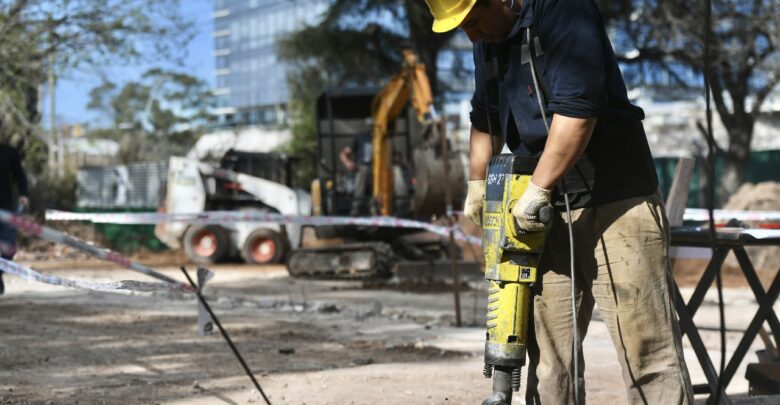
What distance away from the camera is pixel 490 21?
132 inches

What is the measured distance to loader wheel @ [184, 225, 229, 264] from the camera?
2048cm

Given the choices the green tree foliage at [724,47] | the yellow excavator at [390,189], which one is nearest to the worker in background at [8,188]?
the yellow excavator at [390,189]

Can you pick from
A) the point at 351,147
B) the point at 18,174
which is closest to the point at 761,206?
the point at 351,147

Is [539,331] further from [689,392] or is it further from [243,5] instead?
[243,5]

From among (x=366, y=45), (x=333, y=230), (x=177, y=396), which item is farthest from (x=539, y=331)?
(x=366, y=45)

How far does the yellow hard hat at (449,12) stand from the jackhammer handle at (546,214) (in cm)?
68

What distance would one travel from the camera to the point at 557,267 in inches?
138

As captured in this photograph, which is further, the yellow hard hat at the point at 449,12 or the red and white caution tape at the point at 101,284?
the red and white caution tape at the point at 101,284

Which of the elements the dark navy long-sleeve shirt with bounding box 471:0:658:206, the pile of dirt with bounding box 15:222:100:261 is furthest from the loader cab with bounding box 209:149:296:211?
the dark navy long-sleeve shirt with bounding box 471:0:658:206

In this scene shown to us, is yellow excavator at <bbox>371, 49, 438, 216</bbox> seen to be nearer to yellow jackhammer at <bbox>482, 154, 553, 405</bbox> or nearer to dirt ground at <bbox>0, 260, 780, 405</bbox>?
dirt ground at <bbox>0, 260, 780, 405</bbox>

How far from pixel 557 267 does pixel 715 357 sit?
4456 mm

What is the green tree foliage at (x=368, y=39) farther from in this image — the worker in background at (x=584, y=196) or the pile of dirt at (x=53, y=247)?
the worker in background at (x=584, y=196)

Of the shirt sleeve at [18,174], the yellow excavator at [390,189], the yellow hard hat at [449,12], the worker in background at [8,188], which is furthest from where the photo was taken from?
the yellow excavator at [390,189]

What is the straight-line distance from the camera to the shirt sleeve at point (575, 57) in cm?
313
